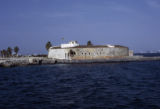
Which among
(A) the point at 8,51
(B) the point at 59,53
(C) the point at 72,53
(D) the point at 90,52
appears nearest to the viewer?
(D) the point at 90,52

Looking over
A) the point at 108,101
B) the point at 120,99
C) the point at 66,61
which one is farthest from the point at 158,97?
the point at 66,61

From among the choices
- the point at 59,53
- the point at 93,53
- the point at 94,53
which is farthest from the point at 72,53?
the point at 94,53

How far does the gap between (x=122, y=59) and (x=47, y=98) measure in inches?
1914

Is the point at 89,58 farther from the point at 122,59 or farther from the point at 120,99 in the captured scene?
the point at 120,99

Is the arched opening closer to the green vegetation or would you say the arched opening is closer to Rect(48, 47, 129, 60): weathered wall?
Rect(48, 47, 129, 60): weathered wall

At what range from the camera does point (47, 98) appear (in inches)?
658

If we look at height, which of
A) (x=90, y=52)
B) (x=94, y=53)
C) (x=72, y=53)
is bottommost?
(x=94, y=53)

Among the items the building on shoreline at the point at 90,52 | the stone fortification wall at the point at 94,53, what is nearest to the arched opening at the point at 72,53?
the building on shoreline at the point at 90,52

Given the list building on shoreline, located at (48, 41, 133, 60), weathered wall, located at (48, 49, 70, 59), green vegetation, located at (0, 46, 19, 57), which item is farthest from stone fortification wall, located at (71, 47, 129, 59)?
green vegetation, located at (0, 46, 19, 57)

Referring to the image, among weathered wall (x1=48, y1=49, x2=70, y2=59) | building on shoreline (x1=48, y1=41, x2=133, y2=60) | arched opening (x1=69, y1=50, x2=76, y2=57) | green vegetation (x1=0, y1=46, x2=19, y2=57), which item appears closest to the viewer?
building on shoreline (x1=48, y1=41, x2=133, y2=60)

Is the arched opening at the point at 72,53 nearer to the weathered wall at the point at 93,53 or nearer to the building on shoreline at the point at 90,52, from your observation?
the building on shoreline at the point at 90,52

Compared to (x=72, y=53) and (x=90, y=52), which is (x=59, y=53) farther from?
(x=90, y=52)

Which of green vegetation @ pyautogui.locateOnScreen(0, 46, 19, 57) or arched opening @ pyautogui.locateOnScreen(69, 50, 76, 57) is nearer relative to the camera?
arched opening @ pyautogui.locateOnScreen(69, 50, 76, 57)

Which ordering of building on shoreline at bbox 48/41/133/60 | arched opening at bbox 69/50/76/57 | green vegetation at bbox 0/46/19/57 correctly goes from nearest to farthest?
building on shoreline at bbox 48/41/133/60, arched opening at bbox 69/50/76/57, green vegetation at bbox 0/46/19/57
